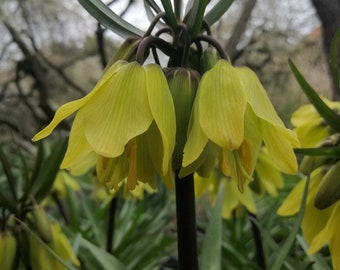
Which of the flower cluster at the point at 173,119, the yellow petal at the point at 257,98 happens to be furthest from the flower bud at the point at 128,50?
the yellow petal at the point at 257,98

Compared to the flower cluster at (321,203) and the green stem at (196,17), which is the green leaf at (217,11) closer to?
the green stem at (196,17)

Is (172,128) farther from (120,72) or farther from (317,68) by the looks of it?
(317,68)

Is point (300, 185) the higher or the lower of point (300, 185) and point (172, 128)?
the lower

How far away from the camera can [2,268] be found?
86 centimetres

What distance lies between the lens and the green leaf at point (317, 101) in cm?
63

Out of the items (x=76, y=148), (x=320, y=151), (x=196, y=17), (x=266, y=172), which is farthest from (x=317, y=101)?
(x=266, y=172)

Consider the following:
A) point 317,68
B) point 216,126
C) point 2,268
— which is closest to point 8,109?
point 317,68

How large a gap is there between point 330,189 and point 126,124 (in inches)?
9.6

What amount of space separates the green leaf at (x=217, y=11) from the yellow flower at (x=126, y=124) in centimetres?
12

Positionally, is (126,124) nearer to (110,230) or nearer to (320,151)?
(320,151)

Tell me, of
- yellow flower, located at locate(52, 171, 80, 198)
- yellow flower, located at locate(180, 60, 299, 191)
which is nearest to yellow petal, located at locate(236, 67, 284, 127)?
yellow flower, located at locate(180, 60, 299, 191)

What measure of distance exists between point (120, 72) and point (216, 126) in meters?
0.12

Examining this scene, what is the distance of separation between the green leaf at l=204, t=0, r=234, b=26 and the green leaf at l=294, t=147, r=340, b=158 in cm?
17

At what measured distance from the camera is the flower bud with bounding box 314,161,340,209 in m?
0.67
